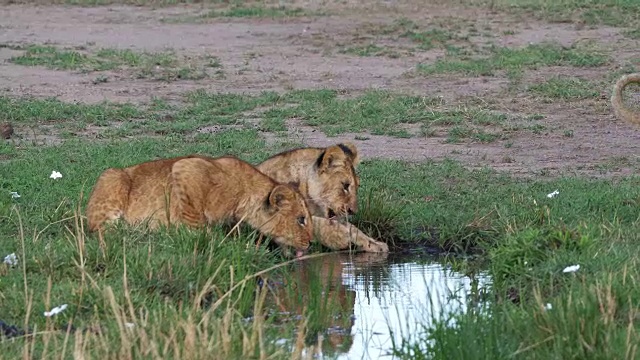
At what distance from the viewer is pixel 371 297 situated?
690cm

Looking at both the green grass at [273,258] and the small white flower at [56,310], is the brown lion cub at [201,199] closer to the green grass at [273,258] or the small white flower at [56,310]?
the green grass at [273,258]

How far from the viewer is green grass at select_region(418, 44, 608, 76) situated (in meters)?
13.0

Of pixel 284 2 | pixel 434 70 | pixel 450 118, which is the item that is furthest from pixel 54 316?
pixel 284 2

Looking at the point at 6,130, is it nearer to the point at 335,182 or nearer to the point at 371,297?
the point at 335,182

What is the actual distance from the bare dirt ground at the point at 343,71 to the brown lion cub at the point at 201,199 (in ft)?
9.30

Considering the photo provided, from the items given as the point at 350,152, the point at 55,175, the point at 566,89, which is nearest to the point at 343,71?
the point at 566,89

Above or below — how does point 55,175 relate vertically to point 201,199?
below

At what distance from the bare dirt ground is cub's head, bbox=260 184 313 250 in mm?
2801

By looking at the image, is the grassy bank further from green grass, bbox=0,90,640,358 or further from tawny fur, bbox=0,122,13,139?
tawny fur, bbox=0,122,13,139

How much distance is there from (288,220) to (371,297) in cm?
67

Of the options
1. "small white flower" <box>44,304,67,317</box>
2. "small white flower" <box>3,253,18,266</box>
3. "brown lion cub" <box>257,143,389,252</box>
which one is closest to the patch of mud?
"brown lion cub" <box>257,143,389,252</box>

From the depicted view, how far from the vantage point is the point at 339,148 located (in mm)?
8031

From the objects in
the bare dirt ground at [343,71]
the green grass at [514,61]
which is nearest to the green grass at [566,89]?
the bare dirt ground at [343,71]

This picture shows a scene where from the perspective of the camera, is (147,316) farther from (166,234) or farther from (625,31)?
(625,31)
